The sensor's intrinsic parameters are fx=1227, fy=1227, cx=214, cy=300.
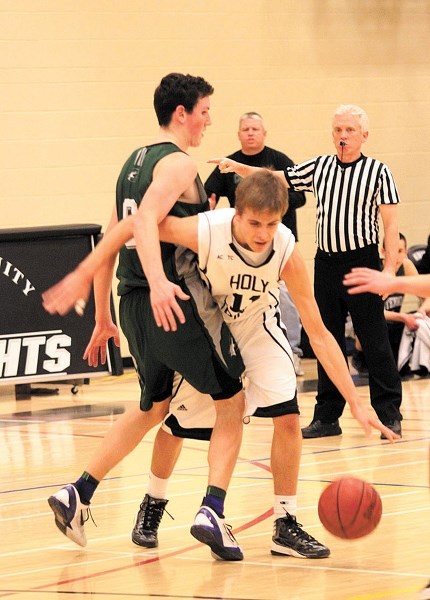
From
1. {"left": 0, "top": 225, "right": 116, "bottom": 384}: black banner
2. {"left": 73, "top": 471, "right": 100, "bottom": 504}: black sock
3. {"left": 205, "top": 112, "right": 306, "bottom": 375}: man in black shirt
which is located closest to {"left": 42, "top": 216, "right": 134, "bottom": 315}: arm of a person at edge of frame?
{"left": 73, "top": 471, "right": 100, "bottom": 504}: black sock

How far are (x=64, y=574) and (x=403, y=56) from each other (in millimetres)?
10925

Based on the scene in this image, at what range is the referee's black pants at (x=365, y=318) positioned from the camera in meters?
8.27

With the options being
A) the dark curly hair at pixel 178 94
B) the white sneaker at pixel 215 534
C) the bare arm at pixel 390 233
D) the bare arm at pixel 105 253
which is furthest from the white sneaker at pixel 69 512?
the bare arm at pixel 390 233

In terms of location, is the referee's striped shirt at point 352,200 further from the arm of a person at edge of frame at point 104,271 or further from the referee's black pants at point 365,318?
the arm of a person at edge of frame at point 104,271

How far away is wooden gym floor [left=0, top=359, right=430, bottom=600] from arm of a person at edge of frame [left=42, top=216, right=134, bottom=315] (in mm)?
1076

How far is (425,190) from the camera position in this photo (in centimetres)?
1475

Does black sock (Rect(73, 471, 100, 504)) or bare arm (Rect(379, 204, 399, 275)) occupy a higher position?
bare arm (Rect(379, 204, 399, 275))

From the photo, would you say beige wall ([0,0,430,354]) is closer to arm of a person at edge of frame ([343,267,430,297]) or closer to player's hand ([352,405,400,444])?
player's hand ([352,405,400,444])

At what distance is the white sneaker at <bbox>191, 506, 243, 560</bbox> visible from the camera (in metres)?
4.84

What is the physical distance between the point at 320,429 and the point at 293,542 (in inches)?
138

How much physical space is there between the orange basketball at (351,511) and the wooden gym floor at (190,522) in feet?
0.49

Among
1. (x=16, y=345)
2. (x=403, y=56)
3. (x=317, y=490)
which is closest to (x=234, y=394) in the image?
→ (x=317, y=490)

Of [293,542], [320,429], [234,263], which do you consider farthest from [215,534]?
[320,429]

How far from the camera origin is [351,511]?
4809mm
